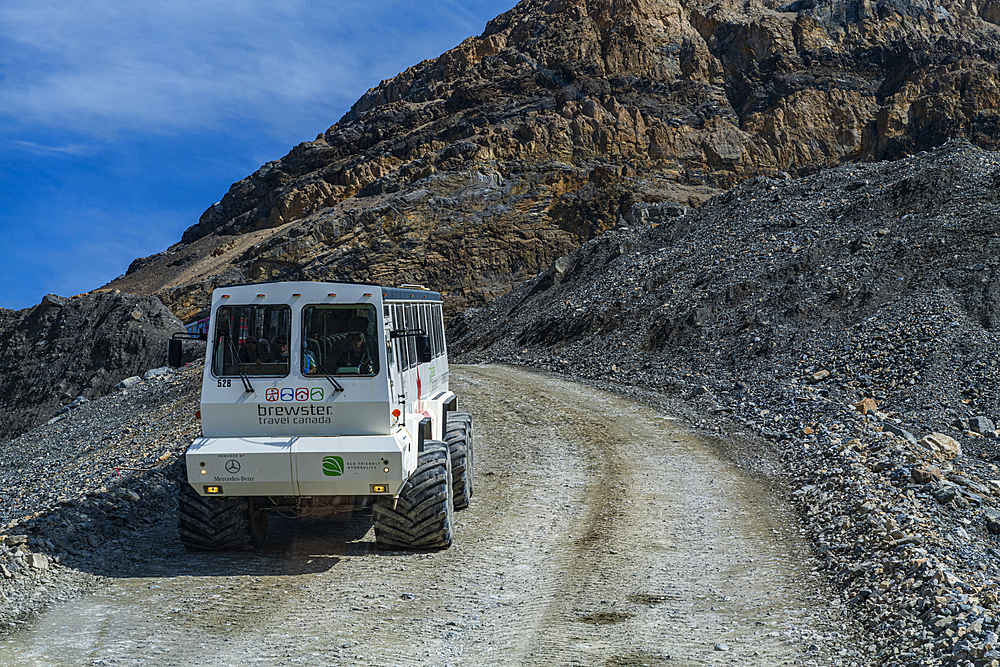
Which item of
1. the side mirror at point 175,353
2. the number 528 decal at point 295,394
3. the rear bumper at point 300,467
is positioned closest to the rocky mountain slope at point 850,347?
the rear bumper at point 300,467

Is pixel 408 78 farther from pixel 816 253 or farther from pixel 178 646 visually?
pixel 178 646

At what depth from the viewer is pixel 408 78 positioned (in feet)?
337

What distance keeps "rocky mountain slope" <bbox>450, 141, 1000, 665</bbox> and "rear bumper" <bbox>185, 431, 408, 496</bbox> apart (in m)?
4.77

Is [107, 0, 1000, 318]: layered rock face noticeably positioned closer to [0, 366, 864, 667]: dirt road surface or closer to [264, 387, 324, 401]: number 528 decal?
[0, 366, 864, 667]: dirt road surface

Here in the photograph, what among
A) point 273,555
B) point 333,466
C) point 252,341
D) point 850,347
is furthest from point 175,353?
point 850,347

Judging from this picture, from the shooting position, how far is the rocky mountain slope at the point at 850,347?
8102 millimetres

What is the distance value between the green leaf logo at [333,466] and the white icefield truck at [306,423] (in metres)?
0.01

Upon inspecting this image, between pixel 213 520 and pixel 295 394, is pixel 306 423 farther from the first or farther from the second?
pixel 213 520

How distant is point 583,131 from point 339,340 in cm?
6562

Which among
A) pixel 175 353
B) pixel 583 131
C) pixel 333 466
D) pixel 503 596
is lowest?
pixel 503 596

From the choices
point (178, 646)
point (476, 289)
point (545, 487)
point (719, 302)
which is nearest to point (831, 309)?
point (719, 302)

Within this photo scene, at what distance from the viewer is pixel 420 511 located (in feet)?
28.6

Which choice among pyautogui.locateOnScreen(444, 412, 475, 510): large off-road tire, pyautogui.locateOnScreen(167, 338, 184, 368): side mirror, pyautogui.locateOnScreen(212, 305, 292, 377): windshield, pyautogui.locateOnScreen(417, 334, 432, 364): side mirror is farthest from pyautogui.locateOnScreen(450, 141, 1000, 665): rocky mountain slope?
pyautogui.locateOnScreen(167, 338, 184, 368): side mirror

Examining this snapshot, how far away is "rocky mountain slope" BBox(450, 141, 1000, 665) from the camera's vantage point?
8102 millimetres
